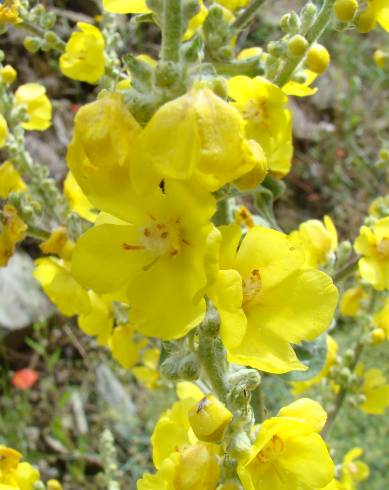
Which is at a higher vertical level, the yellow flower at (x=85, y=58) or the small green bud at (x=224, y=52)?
the small green bud at (x=224, y=52)

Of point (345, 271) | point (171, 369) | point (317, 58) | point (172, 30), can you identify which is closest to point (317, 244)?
point (345, 271)

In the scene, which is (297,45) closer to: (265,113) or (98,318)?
(265,113)

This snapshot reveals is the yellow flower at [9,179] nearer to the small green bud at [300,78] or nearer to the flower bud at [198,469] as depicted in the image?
the small green bud at [300,78]

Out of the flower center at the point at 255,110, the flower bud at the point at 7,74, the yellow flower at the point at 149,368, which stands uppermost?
the flower center at the point at 255,110

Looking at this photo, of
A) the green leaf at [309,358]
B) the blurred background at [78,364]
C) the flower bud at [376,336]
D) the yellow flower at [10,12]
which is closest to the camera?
the yellow flower at [10,12]

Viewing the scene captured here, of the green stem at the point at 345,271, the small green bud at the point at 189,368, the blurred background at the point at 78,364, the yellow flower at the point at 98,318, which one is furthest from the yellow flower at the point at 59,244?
the blurred background at the point at 78,364

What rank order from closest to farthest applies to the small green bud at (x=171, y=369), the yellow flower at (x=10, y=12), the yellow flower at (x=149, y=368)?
the small green bud at (x=171, y=369)
the yellow flower at (x=10, y=12)
the yellow flower at (x=149, y=368)

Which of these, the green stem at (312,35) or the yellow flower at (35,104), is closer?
the green stem at (312,35)

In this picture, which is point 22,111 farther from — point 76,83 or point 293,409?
point 76,83
